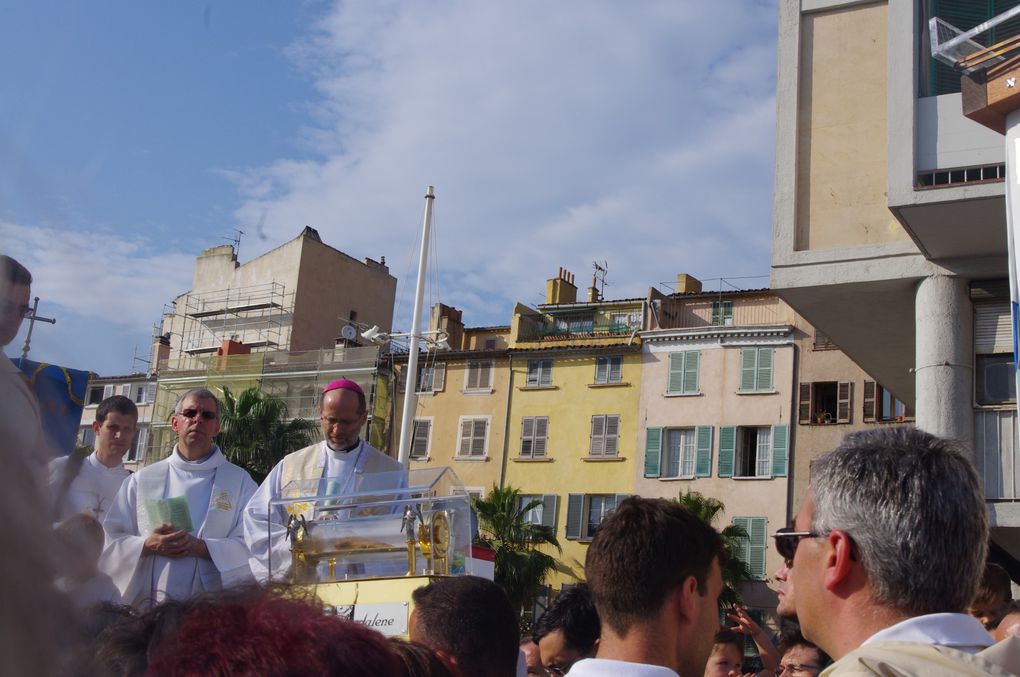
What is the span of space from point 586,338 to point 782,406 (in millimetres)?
9035

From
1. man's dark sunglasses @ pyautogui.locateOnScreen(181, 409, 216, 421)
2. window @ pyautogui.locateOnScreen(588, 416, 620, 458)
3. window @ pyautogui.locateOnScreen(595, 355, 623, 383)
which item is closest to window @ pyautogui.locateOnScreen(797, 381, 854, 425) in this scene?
window @ pyautogui.locateOnScreen(588, 416, 620, 458)

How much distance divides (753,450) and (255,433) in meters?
18.3

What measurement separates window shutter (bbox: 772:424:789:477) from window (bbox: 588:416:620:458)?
21.0ft

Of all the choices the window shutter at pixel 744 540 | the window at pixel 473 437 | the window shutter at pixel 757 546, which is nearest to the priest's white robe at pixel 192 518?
the window shutter at pixel 744 540

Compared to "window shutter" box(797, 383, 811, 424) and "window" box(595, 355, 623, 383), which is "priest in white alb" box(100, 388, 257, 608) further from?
"window" box(595, 355, 623, 383)

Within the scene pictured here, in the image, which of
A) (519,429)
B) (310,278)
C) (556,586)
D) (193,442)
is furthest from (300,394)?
(193,442)

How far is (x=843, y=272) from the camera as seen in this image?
14656 mm

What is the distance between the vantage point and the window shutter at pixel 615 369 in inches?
1754

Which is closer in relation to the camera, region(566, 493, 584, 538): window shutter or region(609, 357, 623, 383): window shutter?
region(566, 493, 584, 538): window shutter

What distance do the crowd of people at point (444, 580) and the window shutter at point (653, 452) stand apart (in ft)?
120

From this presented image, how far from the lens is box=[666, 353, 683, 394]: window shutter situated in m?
43.0

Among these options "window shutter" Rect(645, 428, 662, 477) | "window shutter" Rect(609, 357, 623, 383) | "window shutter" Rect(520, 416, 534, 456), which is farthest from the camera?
"window shutter" Rect(520, 416, 534, 456)

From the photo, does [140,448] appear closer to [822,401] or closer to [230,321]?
[230,321]

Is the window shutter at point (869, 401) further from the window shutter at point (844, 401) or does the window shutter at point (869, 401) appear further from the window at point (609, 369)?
the window at point (609, 369)
